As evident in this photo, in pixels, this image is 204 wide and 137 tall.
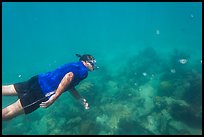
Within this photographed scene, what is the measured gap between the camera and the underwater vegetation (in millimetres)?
11383

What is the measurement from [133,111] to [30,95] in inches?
286

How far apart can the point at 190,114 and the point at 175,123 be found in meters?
0.85

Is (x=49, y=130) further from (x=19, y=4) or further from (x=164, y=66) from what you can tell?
(x=19, y=4)

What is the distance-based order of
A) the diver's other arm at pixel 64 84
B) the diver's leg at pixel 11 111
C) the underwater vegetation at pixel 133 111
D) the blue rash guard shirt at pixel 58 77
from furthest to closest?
the underwater vegetation at pixel 133 111 → the blue rash guard shirt at pixel 58 77 → the diver's leg at pixel 11 111 → the diver's other arm at pixel 64 84

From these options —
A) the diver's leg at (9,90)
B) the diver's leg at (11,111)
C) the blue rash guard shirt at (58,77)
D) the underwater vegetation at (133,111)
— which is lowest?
the underwater vegetation at (133,111)

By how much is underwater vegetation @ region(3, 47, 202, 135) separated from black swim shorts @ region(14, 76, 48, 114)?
515 cm

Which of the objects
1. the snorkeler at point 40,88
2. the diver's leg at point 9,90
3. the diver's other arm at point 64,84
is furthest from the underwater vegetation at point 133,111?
the diver's other arm at point 64,84

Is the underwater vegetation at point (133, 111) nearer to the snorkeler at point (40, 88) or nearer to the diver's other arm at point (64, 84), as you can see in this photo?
the snorkeler at point (40, 88)

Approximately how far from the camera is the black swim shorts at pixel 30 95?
21.8 feet

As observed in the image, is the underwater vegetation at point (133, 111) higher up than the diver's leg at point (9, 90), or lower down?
lower down

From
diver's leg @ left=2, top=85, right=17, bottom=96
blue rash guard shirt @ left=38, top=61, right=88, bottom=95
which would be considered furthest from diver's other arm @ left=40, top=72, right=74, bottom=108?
diver's leg @ left=2, top=85, right=17, bottom=96

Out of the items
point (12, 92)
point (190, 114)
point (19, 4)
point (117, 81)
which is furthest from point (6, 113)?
point (19, 4)

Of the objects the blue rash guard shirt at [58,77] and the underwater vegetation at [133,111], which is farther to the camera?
the underwater vegetation at [133,111]

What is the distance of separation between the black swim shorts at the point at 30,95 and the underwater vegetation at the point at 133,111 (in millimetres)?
5148
